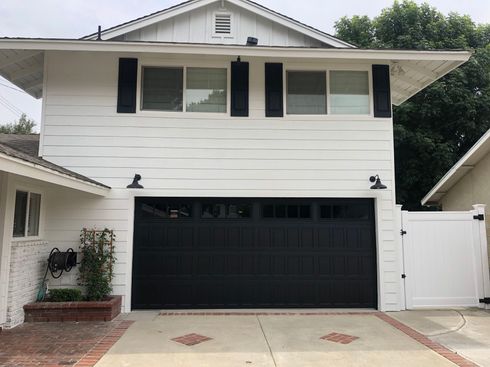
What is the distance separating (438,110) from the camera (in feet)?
48.6

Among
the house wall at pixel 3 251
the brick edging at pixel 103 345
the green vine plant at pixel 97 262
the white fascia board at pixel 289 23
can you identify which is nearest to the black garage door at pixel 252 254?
the green vine plant at pixel 97 262

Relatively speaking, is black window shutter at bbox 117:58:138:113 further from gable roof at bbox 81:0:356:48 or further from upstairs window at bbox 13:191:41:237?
upstairs window at bbox 13:191:41:237

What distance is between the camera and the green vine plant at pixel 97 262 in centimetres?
686

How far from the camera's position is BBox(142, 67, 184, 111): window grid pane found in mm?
7887

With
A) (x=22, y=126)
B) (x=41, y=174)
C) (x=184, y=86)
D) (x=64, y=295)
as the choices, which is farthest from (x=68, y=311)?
(x=22, y=126)

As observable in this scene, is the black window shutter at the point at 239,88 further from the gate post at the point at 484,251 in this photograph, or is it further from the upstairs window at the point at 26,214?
the gate post at the point at 484,251

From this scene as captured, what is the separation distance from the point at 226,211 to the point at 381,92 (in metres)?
3.80

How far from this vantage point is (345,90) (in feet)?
26.6

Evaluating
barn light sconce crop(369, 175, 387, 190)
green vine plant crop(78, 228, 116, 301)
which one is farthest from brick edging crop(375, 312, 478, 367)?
green vine plant crop(78, 228, 116, 301)

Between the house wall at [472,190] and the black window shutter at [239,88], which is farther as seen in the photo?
the house wall at [472,190]

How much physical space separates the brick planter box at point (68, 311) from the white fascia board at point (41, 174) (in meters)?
1.82

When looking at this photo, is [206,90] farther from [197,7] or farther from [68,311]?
[68,311]

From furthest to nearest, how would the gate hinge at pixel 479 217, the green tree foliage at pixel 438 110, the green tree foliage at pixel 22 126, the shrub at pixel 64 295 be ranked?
the green tree foliage at pixel 22 126, the green tree foliage at pixel 438 110, the gate hinge at pixel 479 217, the shrub at pixel 64 295

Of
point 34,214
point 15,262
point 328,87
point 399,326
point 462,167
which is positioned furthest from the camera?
point 462,167
